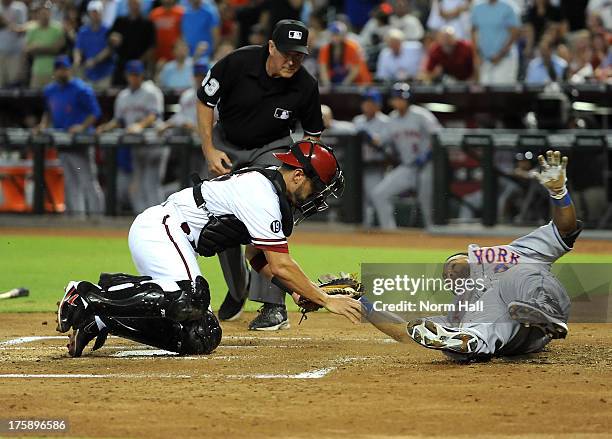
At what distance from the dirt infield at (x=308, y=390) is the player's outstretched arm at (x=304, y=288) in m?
0.35

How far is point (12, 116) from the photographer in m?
20.5

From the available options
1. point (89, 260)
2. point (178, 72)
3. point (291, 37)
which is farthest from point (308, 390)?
point (178, 72)

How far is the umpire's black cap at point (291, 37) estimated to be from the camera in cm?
809

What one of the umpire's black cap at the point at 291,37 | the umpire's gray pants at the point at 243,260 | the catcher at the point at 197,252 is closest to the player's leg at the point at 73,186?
the umpire's gray pants at the point at 243,260

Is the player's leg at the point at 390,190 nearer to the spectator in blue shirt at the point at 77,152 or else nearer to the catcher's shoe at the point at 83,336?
the spectator in blue shirt at the point at 77,152

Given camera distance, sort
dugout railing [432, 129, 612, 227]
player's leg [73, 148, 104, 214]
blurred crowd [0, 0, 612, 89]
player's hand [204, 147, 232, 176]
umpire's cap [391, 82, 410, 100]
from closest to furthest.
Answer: player's hand [204, 147, 232, 176] < dugout railing [432, 129, 612, 227] < umpire's cap [391, 82, 410, 100] < blurred crowd [0, 0, 612, 89] < player's leg [73, 148, 104, 214]

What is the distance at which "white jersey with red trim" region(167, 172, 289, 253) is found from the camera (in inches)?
267

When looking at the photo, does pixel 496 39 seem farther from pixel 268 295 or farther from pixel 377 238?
pixel 268 295

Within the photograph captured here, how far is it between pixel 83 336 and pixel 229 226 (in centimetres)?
108

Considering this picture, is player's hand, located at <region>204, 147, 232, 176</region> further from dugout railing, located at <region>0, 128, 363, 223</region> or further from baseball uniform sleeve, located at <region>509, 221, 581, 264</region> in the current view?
dugout railing, located at <region>0, 128, 363, 223</region>

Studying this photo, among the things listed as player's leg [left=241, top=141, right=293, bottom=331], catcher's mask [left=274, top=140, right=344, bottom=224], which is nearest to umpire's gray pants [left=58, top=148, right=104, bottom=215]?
player's leg [left=241, top=141, right=293, bottom=331]

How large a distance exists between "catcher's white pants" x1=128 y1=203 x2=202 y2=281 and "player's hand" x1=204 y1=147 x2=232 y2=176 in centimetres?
135

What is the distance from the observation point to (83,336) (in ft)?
23.4

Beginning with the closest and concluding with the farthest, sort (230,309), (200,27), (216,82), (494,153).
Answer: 1. (216,82)
2. (230,309)
3. (494,153)
4. (200,27)
